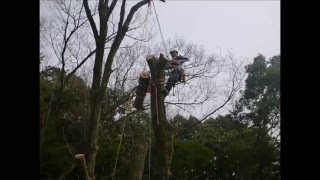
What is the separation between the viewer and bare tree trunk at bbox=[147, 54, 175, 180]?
3.78m

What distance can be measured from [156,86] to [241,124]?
6.55m

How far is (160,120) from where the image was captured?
3.80 meters

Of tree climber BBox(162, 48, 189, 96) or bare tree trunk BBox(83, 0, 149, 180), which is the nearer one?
tree climber BBox(162, 48, 189, 96)

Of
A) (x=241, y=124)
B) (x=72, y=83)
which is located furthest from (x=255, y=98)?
(x=72, y=83)

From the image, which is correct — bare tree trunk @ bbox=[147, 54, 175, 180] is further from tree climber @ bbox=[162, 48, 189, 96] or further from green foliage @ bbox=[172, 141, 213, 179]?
green foliage @ bbox=[172, 141, 213, 179]

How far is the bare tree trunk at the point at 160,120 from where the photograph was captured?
3779mm

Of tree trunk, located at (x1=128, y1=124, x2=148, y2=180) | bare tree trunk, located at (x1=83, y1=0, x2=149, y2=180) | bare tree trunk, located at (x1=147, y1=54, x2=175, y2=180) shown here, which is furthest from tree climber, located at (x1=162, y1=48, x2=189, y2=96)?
bare tree trunk, located at (x1=83, y1=0, x2=149, y2=180)

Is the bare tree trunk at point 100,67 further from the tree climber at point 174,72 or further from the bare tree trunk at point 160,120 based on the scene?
the bare tree trunk at point 160,120

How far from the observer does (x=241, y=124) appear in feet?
32.3

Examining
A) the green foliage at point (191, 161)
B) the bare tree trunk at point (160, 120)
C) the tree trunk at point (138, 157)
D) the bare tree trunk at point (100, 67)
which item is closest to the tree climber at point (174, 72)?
the bare tree trunk at point (160, 120)
